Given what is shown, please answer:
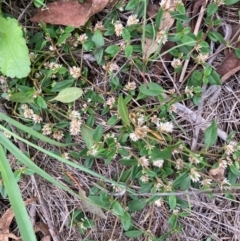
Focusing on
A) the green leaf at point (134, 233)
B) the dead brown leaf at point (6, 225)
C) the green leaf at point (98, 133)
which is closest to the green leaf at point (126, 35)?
the green leaf at point (98, 133)

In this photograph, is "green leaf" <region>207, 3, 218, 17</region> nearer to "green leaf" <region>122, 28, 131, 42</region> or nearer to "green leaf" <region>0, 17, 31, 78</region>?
"green leaf" <region>122, 28, 131, 42</region>

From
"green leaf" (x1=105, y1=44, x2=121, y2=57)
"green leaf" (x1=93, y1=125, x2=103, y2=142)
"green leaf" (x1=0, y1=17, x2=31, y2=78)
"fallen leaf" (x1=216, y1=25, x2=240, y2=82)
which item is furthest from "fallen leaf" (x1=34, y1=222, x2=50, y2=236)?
"fallen leaf" (x1=216, y1=25, x2=240, y2=82)

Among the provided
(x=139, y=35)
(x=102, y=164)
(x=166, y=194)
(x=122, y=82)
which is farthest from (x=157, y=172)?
(x=139, y=35)

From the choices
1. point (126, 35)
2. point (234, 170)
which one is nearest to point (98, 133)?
point (126, 35)

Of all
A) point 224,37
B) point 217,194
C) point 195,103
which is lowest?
point 217,194

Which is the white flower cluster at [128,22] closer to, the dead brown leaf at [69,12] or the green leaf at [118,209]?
the dead brown leaf at [69,12]

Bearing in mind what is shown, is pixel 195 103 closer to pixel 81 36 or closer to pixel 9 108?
pixel 81 36

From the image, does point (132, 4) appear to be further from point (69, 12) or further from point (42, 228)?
point (42, 228)

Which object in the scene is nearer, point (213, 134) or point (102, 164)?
point (213, 134)
